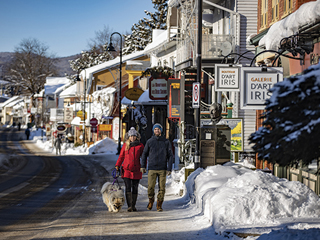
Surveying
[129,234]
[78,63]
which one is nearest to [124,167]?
[129,234]

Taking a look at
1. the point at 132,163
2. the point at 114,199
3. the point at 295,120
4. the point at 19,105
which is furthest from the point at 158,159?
the point at 19,105

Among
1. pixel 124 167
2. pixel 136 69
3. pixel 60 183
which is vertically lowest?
pixel 60 183

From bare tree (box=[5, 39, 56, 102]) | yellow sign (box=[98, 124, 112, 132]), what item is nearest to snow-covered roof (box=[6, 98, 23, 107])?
bare tree (box=[5, 39, 56, 102])

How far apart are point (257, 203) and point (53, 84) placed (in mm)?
94803

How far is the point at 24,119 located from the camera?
142 meters

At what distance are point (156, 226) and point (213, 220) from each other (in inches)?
46.5

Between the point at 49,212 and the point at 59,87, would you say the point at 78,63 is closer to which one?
the point at 59,87

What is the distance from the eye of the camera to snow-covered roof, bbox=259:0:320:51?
10000mm

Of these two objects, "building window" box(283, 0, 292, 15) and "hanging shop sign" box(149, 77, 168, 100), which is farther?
"hanging shop sign" box(149, 77, 168, 100)

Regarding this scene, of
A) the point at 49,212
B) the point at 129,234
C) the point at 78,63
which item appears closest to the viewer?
the point at 129,234

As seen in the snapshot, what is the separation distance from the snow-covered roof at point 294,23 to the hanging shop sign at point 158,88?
12.5 m

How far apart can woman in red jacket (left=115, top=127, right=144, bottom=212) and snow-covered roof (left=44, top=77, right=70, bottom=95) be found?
88683 mm

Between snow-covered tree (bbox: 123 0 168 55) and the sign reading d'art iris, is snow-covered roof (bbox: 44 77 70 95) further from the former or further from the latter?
the sign reading d'art iris

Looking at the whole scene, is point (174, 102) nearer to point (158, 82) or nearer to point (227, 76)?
point (158, 82)
